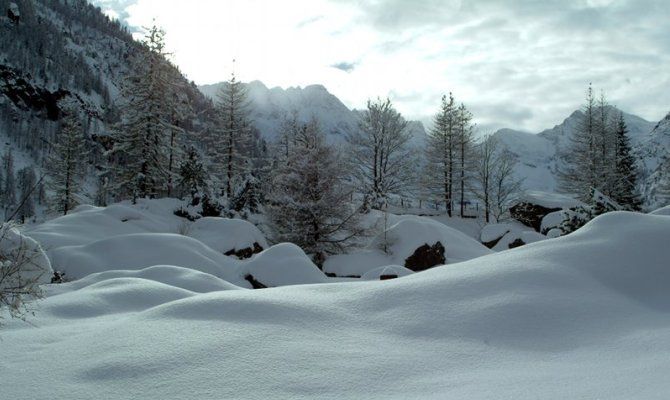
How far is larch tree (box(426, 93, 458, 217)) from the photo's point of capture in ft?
120

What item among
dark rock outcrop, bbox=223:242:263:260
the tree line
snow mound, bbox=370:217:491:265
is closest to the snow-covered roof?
the tree line

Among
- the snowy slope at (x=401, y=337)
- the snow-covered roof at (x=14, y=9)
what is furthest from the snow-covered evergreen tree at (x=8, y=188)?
the snowy slope at (x=401, y=337)

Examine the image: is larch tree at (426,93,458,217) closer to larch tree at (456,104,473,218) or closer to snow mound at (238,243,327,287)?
larch tree at (456,104,473,218)

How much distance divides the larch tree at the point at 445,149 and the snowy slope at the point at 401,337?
31.6 metres

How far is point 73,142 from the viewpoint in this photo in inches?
1506

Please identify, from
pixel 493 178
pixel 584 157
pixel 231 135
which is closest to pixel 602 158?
pixel 584 157

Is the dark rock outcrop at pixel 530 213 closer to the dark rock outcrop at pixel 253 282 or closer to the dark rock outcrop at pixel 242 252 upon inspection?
the dark rock outcrop at pixel 242 252

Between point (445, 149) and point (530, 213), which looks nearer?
point (530, 213)

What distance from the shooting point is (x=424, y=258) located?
56.0 feet

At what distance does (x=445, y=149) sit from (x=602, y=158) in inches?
495

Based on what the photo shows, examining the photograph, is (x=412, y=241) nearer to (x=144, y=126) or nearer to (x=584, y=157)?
(x=144, y=126)

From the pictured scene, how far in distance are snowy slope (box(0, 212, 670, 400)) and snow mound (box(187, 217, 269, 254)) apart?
1224 cm

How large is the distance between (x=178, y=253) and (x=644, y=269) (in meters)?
10.9

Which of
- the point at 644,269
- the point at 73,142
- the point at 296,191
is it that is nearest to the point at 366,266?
the point at 296,191
